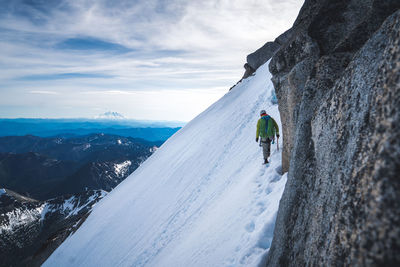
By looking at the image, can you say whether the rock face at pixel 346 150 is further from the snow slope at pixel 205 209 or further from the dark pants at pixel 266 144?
the dark pants at pixel 266 144

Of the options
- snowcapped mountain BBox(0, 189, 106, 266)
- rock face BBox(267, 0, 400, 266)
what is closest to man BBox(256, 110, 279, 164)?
rock face BBox(267, 0, 400, 266)

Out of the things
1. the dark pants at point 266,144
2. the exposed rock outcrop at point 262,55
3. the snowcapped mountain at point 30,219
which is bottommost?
the snowcapped mountain at point 30,219

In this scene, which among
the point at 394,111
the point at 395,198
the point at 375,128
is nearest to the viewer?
the point at 395,198

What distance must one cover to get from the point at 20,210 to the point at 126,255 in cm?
18056

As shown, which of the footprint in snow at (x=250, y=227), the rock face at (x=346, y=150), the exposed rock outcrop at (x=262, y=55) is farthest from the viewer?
the exposed rock outcrop at (x=262, y=55)

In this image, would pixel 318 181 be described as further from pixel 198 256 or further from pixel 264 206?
pixel 198 256

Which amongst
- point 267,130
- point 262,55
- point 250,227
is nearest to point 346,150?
point 250,227

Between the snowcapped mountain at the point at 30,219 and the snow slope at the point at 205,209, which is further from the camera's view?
the snowcapped mountain at the point at 30,219

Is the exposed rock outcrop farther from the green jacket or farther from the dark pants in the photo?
the dark pants

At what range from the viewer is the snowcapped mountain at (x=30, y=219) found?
120250mm

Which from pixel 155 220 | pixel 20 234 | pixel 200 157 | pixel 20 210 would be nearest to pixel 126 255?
pixel 155 220

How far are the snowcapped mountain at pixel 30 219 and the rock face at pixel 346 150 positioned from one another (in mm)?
131657

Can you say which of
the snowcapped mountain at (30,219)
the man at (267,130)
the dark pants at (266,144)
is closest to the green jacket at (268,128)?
the man at (267,130)

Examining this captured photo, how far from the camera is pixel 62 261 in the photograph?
23.1 metres
